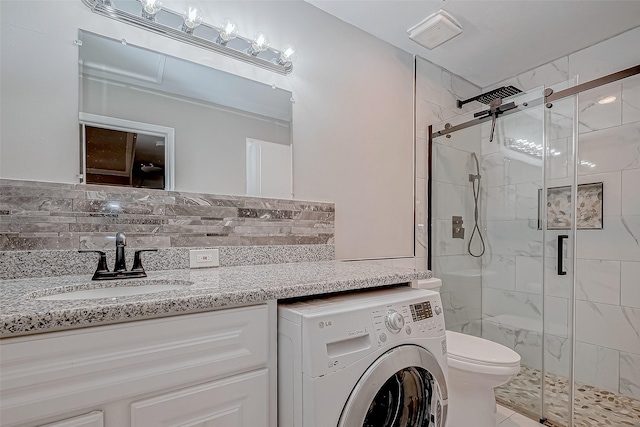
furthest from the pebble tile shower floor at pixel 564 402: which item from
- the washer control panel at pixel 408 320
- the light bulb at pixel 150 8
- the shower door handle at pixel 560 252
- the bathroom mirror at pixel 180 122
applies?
the light bulb at pixel 150 8

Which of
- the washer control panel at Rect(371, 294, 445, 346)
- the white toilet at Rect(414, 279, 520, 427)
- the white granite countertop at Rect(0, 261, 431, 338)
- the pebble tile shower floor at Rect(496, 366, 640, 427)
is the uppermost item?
the white granite countertop at Rect(0, 261, 431, 338)

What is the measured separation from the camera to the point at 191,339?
87 centimetres

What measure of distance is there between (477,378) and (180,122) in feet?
6.30

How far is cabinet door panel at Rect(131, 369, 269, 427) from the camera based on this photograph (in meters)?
0.81

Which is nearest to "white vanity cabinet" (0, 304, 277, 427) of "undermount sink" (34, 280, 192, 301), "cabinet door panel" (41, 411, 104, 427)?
"cabinet door panel" (41, 411, 104, 427)

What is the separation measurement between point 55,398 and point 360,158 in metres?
1.88

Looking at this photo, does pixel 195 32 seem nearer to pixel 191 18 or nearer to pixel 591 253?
pixel 191 18

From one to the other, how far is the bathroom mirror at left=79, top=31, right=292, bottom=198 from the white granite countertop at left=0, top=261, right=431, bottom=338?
451mm

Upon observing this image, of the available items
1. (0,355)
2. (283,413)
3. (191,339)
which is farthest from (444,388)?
(0,355)

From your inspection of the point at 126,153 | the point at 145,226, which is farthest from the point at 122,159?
the point at 145,226

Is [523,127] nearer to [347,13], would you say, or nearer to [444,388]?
[347,13]

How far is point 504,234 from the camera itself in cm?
243

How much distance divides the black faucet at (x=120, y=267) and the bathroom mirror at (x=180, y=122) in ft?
0.93

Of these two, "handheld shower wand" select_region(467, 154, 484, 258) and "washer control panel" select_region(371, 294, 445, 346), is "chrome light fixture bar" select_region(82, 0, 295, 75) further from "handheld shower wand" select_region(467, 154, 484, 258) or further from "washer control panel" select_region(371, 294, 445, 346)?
"handheld shower wand" select_region(467, 154, 484, 258)
